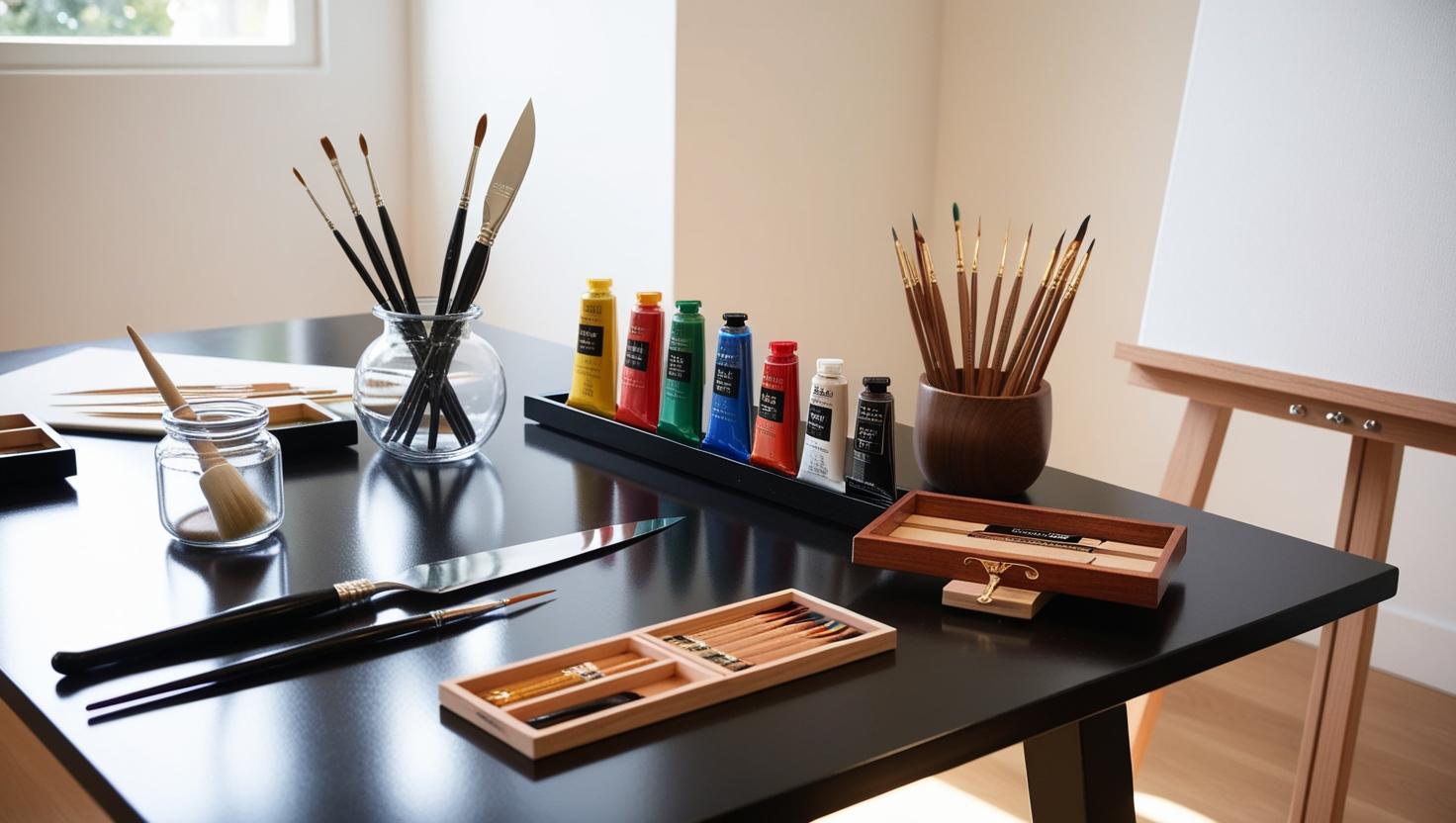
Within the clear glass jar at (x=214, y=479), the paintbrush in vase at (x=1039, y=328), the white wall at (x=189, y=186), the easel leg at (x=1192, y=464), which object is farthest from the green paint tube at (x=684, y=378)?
the white wall at (x=189, y=186)

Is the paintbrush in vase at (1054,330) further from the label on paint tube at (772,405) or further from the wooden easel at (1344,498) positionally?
the wooden easel at (1344,498)

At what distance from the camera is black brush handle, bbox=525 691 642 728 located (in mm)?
826

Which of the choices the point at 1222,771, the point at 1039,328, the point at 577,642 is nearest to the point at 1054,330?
the point at 1039,328

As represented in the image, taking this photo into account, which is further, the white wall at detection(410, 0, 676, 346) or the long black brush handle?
the white wall at detection(410, 0, 676, 346)

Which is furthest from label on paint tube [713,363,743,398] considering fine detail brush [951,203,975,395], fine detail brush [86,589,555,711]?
fine detail brush [86,589,555,711]

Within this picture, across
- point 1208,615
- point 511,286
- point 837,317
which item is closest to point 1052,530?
point 1208,615

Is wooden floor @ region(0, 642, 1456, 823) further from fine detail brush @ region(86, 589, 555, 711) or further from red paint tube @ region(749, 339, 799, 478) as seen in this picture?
fine detail brush @ region(86, 589, 555, 711)

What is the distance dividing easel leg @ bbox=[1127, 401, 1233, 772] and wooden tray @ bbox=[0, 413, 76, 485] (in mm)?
1568

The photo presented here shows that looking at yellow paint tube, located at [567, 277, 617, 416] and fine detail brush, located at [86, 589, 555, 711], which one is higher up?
yellow paint tube, located at [567, 277, 617, 416]

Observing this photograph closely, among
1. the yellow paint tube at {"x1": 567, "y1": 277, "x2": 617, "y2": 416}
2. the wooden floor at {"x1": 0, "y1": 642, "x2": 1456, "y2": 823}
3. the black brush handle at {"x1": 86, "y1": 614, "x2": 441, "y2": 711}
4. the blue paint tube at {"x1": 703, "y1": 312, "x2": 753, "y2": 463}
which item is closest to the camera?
the black brush handle at {"x1": 86, "y1": 614, "x2": 441, "y2": 711}

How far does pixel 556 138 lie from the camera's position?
3.31 meters

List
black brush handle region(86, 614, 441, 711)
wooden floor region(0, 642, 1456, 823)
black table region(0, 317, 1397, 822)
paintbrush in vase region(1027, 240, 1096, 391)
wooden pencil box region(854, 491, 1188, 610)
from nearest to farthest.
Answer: black table region(0, 317, 1397, 822)
black brush handle region(86, 614, 441, 711)
wooden pencil box region(854, 491, 1188, 610)
paintbrush in vase region(1027, 240, 1096, 391)
wooden floor region(0, 642, 1456, 823)

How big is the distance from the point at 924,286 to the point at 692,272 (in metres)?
1.85

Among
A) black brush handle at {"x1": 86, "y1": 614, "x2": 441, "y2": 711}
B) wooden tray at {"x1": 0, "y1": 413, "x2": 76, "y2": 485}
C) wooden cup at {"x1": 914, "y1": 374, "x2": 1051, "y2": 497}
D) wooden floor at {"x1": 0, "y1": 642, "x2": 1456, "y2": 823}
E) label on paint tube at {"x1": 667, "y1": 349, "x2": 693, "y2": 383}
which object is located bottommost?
wooden floor at {"x1": 0, "y1": 642, "x2": 1456, "y2": 823}
